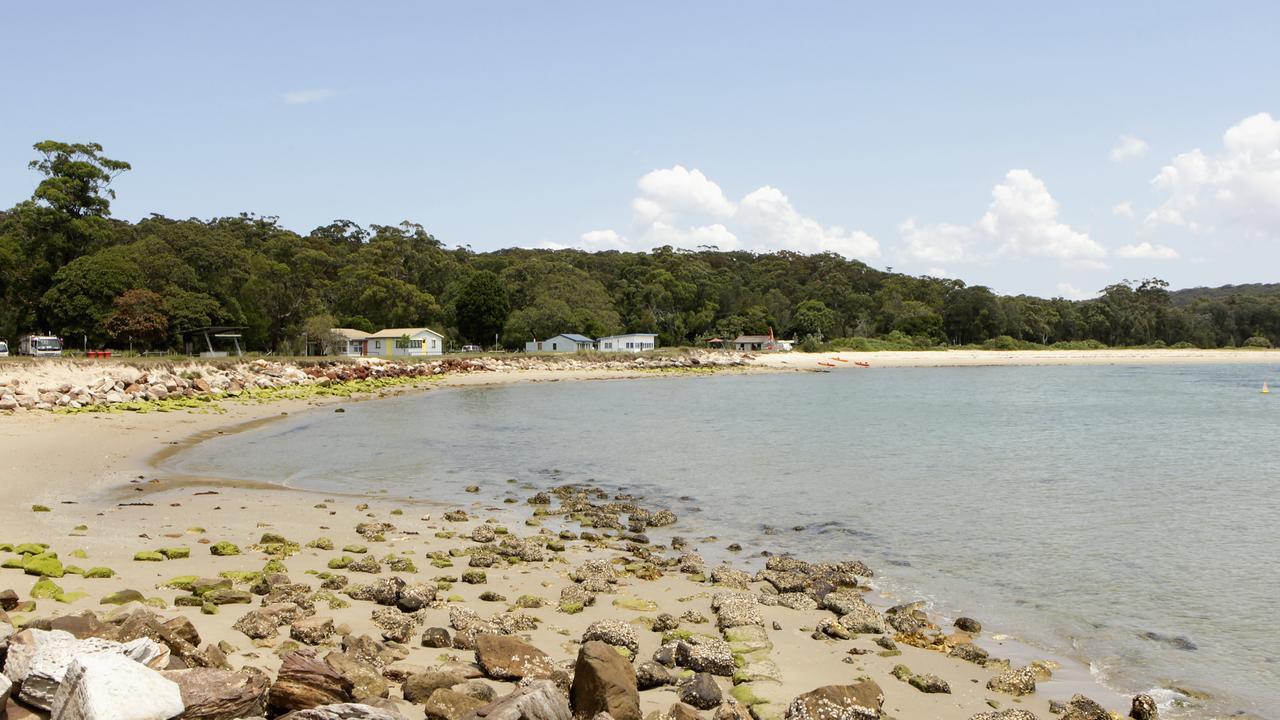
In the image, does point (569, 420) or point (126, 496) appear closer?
point (126, 496)

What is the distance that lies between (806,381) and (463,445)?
44.7m

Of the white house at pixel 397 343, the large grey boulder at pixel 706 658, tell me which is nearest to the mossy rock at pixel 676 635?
the large grey boulder at pixel 706 658

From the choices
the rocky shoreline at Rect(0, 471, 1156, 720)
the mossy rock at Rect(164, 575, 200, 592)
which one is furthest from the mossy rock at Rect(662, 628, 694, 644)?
the mossy rock at Rect(164, 575, 200, 592)

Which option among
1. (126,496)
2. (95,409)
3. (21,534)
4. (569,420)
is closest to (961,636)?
(21,534)

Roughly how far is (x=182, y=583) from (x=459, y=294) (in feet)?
263

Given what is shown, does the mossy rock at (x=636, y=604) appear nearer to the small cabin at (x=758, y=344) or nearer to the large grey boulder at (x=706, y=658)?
the large grey boulder at (x=706, y=658)

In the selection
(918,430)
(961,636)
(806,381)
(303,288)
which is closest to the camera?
(961,636)

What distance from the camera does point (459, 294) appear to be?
8694cm

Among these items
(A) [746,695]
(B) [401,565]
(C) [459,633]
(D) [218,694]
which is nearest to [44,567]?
(B) [401,565]

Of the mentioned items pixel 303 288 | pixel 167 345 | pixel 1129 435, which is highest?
pixel 303 288

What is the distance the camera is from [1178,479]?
1909 cm

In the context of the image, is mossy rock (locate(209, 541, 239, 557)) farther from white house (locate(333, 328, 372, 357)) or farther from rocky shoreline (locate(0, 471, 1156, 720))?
white house (locate(333, 328, 372, 357))

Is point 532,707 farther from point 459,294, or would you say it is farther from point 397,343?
point 459,294

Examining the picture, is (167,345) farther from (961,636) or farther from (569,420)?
(961,636)
